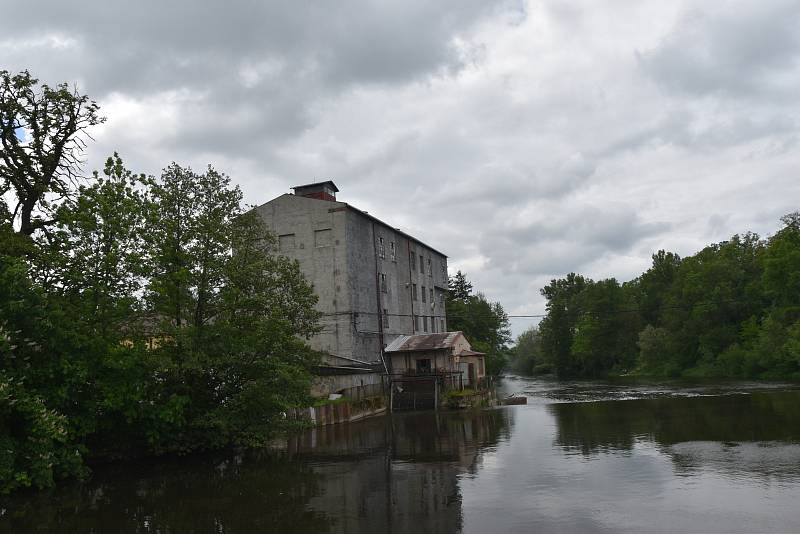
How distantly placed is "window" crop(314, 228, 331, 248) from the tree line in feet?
58.2

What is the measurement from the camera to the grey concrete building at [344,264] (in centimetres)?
4166

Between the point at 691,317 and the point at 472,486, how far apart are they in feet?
230

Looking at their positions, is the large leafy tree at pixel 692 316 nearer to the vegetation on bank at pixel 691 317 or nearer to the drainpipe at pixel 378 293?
the vegetation on bank at pixel 691 317

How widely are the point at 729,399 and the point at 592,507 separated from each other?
2901 centimetres

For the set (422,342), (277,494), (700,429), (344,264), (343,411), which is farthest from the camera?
(422,342)

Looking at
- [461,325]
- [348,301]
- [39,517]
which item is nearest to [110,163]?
[39,517]

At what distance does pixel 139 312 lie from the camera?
2067 centimetres

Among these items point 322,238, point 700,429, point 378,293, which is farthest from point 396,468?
point 378,293

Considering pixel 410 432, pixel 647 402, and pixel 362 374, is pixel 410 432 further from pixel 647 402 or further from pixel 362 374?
pixel 647 402

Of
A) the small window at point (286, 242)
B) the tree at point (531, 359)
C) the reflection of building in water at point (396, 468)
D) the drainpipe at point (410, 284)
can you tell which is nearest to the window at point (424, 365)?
the drainpipe at point (410, 284)

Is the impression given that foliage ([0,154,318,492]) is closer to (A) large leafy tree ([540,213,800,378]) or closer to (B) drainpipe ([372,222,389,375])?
(B) drainpipe ([372,222,389,375])

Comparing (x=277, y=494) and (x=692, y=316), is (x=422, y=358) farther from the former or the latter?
(x=692, y=316)

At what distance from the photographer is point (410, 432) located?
2844cm

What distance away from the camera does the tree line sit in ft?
57.9
